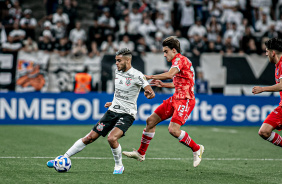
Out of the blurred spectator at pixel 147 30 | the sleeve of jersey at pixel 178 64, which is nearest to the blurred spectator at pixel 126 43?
the blurred spectator at pixel 147 30

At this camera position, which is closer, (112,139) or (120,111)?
(112,139)

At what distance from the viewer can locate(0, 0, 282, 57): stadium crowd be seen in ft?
63.6

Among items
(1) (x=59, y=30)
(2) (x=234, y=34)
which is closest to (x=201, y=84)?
(2) (x=234, y=34)

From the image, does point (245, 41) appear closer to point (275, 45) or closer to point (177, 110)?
point (275, 45)

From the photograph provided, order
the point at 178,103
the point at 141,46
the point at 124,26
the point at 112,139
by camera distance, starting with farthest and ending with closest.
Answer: the point at 124,26, the point at 141,46, the point at 178,103, the point at 112,139

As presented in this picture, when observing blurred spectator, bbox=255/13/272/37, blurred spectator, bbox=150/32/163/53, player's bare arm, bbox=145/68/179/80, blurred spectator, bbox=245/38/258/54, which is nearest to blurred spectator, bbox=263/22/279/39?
blurred spectator, bbox=255/13/272/37

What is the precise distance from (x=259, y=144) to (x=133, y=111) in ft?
20.1

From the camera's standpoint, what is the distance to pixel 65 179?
24.6ft

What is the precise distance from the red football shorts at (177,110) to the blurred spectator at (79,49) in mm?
9849

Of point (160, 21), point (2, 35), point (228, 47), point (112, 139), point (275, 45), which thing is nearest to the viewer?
point (112, 139)

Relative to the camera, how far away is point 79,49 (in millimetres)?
19172

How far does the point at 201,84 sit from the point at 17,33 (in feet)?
24.1

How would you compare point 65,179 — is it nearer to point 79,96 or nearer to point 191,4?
point 79,96

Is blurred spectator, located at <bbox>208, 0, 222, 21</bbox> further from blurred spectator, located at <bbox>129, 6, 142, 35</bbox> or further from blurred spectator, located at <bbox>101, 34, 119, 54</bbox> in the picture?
blurred spectator, located at <bbox>101, 34, 119, 54</bbox>
